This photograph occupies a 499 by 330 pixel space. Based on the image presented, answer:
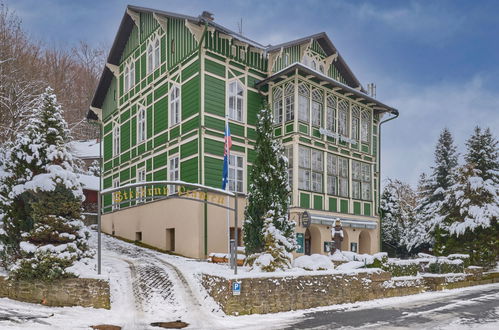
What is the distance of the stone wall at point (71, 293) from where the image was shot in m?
12.5

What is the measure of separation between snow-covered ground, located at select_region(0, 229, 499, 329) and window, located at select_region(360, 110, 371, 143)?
12.9 metres

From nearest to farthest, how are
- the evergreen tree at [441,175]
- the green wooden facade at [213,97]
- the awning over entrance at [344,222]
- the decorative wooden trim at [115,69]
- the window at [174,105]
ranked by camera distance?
the green wooden facade at [213,97], the awning over entrance at [344,222], the window at [174,105], the decorative wooden trim at [115,69], the evergreen tree at [441,175]

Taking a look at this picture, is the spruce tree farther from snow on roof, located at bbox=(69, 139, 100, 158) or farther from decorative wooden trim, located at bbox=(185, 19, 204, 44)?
snow on roof, located at bbox=(69, 139, 100, 158)

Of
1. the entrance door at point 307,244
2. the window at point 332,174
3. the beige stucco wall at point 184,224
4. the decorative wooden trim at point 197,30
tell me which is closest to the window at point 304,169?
the window at point 332,174

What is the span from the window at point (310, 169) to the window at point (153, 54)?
9.48 metres

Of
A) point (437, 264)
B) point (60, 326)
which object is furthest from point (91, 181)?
point (60, 326)

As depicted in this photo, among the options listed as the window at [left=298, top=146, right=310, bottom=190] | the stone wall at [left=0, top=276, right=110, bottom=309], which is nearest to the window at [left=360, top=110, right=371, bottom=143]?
the window at [left=298, top=146, right=310, bottom=190]

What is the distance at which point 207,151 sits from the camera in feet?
71.1

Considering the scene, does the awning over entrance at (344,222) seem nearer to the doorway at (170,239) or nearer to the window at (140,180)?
the doorway at (170,239)

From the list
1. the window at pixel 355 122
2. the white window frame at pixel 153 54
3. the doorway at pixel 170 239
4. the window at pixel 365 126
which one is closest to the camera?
the doorway at pixel 170 239

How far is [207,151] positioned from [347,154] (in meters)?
8.82

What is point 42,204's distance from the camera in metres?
13.7

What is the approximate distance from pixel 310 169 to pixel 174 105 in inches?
298

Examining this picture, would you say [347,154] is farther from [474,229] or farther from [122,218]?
[122,218]
